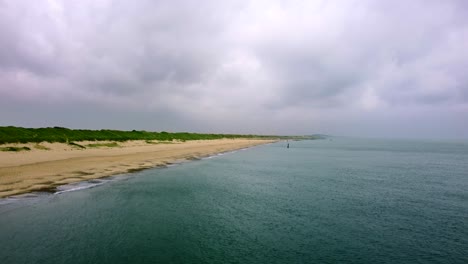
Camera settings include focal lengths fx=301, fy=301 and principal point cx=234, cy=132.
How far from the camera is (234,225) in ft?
50.2

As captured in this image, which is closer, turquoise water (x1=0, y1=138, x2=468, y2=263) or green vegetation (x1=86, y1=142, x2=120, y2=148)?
turquoise water (x1=0, y1=138, x2=468, y2=263)

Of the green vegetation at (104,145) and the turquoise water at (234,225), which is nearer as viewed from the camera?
the turquoise water at (234,225)

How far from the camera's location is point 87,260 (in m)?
10.8

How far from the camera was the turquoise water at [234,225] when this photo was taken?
37.9ft

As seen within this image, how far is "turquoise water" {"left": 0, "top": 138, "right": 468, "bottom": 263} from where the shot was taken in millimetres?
11547

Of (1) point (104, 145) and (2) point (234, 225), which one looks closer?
(2) point (234, 225)

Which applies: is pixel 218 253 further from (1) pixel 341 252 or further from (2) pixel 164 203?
(2) pixel 164 203

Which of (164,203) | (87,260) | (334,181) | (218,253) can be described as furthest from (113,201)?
(334,181)

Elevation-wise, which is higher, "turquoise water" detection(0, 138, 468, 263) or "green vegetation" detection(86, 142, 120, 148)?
"green vegetation" detection(86, 142, 120, 148)

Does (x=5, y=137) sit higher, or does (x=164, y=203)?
(x=5, y=137)

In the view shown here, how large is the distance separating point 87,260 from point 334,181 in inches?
982

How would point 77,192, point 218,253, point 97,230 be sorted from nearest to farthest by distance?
point 218,253, point 97,230, point 77,192

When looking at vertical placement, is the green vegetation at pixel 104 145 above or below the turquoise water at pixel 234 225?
above

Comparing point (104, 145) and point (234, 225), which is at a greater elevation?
point (104, 145)
